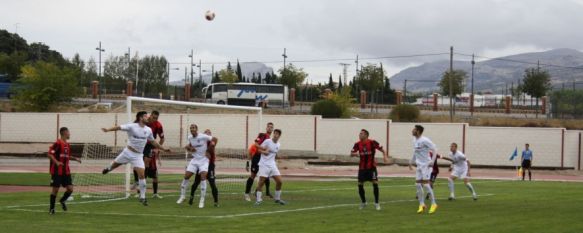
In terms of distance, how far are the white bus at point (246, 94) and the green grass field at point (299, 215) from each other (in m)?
65.2

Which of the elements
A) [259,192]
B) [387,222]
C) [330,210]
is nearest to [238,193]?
[259,192]

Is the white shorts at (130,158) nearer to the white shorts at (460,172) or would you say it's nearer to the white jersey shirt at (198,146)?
the white jersey shirt at (198,146)

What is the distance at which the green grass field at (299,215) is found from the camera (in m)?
17.3

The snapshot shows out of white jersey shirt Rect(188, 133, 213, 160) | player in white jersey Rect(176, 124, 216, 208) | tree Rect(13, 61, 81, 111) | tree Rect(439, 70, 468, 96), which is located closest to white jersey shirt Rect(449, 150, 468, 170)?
player in white jersey Rect(176, 124, 216, 208)

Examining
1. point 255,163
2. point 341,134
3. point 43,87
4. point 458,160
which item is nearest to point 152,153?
point 255,163

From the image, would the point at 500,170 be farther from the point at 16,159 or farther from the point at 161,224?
the point at 161,224

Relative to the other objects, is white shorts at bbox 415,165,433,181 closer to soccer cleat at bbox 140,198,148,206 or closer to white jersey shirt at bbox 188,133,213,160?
white jersey shirt at bbox 188,133,213,160

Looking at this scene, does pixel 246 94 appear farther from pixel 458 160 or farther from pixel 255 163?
pixel 255 163

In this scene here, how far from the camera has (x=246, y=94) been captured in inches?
3681

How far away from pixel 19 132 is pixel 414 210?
5001cm

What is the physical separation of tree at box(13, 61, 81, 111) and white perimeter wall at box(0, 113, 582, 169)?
8.82 metres

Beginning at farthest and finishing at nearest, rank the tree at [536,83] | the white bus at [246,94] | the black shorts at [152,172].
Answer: the tree at [536,83] → the white bus at [246,94] → the black shorts at [152,172]

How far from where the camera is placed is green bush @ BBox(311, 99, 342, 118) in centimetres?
7356

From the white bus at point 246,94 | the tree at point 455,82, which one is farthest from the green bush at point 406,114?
the tree at point 455,82
